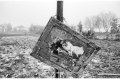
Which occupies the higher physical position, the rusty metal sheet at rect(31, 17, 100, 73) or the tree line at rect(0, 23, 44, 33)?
the tree line at rect(0, 23, 44, 33)

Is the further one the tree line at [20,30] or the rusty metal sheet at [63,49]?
the tree line at [20,30]

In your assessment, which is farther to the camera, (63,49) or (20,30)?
(20,30)

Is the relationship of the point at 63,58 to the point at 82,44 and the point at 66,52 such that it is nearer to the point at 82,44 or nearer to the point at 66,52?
the point at 66,52

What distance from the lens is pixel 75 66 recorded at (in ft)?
4.83

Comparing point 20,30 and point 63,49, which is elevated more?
point 20,30

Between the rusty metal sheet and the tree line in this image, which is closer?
the rusty metal sheet

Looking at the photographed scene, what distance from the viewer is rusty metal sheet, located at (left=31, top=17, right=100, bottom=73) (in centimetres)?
143

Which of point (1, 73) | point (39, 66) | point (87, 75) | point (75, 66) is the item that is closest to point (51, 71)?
point (39, 66)

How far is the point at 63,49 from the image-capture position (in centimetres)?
147

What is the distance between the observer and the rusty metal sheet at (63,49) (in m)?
1.43

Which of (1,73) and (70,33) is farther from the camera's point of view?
(1,73)

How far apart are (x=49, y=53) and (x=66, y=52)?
0.21 metres

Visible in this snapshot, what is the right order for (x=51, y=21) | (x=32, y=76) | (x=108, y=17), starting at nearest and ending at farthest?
(x=51, y=21)
(x=32, y=76)
(x=108, y=17)

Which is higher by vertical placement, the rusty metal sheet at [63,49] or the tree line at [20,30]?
the tree line at [20,30]
